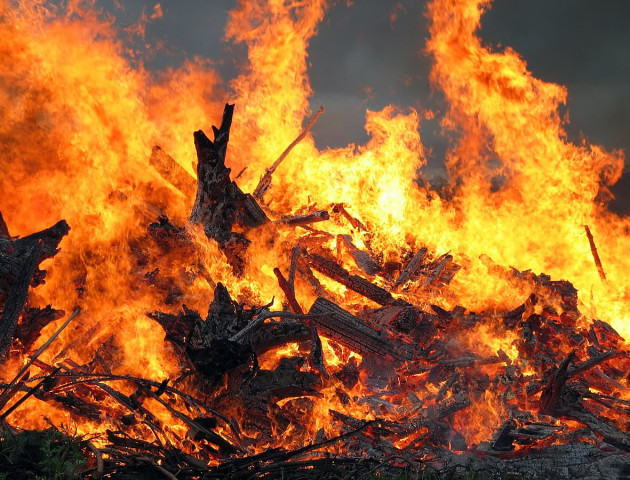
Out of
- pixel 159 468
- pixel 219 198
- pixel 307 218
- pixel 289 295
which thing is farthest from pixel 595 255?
pixel 159 468

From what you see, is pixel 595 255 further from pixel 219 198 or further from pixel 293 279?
pixel 219 198

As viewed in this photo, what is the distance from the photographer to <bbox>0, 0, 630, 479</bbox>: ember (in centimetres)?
478

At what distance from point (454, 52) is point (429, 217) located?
477cm

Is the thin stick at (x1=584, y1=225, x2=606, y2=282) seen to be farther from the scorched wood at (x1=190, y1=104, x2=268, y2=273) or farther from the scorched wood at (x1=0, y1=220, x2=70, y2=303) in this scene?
the scorched wood at (x1=0, y1=220, x2=70, y2=303)

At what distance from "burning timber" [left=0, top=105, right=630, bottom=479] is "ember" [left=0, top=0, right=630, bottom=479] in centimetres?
3

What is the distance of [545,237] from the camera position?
12086 millimetres

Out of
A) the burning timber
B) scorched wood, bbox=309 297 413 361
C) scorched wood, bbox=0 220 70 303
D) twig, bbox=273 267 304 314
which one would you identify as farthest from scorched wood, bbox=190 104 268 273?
scorched wood, bbox=0 220 70 303

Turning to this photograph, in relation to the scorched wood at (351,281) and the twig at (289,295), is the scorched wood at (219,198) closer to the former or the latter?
the twig at (289,295)

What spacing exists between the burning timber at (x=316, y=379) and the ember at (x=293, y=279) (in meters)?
0.03

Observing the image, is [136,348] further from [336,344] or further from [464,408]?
[464,408]

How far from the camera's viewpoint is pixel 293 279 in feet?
24.7

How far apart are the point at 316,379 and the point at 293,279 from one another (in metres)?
2.32

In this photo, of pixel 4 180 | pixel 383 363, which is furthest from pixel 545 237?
pixel 4 180

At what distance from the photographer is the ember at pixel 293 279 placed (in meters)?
4.78
